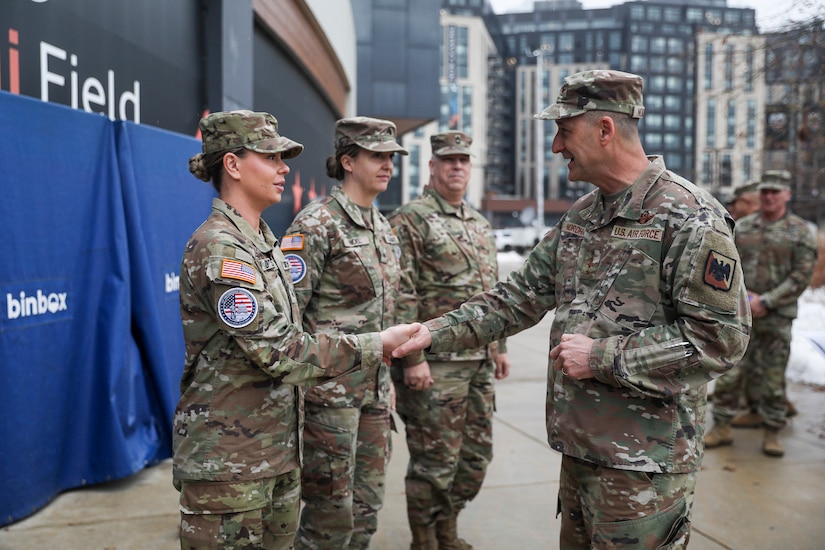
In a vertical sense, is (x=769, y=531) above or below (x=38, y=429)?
below

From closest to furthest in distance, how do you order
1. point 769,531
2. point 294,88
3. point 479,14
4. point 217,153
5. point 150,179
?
point 217,153, point 769,531, point 150,179, point 294,88, point 479,14

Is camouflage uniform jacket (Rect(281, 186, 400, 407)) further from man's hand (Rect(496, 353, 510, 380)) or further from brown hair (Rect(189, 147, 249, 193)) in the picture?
man's hand (Rect(496, 353, 510, 380))

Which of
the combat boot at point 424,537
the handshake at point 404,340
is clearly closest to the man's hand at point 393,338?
the handshake at point 404,340

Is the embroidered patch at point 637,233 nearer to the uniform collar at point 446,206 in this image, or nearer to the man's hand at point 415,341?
the man's hand at point 415,341

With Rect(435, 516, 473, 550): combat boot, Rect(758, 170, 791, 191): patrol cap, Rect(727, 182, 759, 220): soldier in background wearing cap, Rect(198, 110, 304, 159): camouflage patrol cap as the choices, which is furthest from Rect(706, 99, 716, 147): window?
Rect(198, 110, 304, 159): camouflage patrol cap

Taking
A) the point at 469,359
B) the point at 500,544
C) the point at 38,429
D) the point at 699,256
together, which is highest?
the point at 699,256

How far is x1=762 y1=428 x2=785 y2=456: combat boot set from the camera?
5504 millimetres

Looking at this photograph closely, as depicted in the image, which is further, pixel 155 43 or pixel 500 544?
pixel 155 43

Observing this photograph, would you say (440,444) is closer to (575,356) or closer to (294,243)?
(294,243)

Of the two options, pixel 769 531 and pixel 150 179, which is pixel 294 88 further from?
pixel 769 531

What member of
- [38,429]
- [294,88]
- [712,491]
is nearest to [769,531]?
[712,491]

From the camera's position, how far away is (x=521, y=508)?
4.41 m

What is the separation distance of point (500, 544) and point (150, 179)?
2.91 meters

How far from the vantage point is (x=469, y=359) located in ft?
12.4
